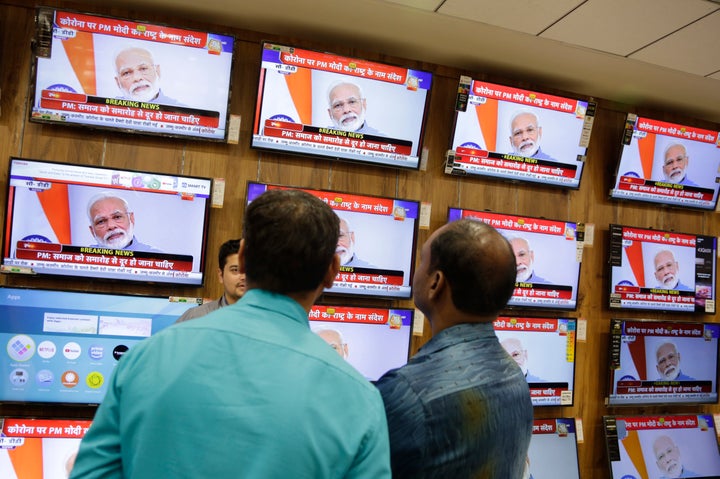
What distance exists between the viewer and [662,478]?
356 centimetres

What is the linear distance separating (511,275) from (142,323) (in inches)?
77.9

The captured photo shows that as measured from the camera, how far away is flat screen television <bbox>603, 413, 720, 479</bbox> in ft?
11.5

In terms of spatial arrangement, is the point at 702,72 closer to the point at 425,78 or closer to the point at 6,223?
the point at 425,78

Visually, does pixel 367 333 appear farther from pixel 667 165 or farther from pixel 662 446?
pixel 667 165

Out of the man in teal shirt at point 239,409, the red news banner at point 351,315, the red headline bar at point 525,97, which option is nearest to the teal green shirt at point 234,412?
the man in teal shirt at point 239,409

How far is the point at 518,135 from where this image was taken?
334 centimetres

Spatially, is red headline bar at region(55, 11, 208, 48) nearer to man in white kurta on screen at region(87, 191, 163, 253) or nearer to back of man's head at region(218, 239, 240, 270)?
man in white kurta on screen at region(87, 191, 163, 253)

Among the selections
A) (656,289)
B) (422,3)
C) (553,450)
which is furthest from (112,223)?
(656,289)

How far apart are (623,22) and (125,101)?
8.00 ft

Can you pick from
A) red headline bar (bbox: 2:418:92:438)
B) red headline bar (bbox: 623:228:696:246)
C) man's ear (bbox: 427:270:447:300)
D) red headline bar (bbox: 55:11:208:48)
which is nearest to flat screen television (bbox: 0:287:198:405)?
red headline bar (bbox: 2:418:92:438)

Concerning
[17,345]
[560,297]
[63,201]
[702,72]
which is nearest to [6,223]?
[63,201]

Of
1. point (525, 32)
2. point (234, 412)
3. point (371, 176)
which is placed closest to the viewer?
point (234, 412)

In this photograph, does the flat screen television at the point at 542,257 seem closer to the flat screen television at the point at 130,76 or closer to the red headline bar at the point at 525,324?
the red headline bar at the point at 525,324

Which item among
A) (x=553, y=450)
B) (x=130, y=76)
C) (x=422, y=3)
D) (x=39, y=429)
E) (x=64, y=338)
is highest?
(x=422, y=3)
